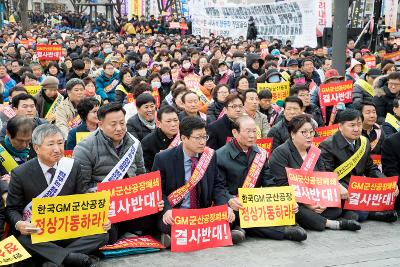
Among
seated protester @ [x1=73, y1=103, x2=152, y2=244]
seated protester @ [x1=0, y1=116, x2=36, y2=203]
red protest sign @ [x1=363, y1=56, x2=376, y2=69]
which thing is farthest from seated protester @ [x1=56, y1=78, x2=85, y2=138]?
red protest sign @ [x1=363, y1=56, x2=376, y2=69]

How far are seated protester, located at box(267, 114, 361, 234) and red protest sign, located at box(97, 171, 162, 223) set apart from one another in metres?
1.36

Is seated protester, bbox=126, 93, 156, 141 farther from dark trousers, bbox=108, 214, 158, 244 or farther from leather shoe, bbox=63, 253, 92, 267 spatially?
leather shoe, bbox=63, 253, 92, 267

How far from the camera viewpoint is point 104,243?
567 cm

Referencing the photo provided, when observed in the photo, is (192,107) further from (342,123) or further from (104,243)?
(104,243)

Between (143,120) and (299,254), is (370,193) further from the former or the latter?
(143,120)

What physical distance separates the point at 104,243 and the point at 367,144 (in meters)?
3.39

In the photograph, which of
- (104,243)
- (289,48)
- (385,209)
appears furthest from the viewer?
(289,48)

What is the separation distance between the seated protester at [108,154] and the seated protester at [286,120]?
8.51ft

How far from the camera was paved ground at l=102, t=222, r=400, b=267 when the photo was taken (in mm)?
5672

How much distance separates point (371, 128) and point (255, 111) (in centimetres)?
163

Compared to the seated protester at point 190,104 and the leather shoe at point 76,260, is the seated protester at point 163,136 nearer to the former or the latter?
the seated protester at point 190,104

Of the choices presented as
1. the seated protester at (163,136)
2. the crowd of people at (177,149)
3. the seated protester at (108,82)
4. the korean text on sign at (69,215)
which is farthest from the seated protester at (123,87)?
the korean text on sign at (69,215)

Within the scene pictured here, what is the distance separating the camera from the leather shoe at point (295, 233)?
618 centimetres

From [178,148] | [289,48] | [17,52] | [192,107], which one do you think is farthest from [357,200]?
[17,52]
